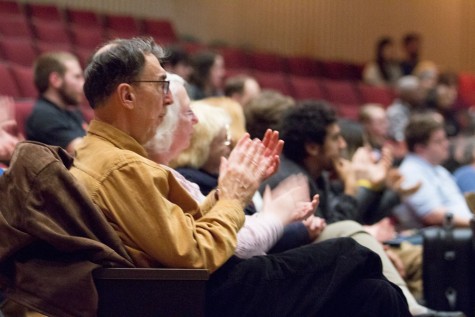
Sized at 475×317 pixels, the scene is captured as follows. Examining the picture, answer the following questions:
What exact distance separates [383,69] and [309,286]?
261 inches

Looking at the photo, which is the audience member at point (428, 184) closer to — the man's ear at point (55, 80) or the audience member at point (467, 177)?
the audience member at point (467, 177)

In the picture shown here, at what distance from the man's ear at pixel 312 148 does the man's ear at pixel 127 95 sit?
A: 1.25 m

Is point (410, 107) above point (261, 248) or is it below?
below

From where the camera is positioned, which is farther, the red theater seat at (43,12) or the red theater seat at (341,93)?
the red theater seat at (341,93)

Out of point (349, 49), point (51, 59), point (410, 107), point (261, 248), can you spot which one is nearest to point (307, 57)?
point (349, 49)

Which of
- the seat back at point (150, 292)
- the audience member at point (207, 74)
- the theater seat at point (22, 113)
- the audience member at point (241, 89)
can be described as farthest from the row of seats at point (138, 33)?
the seat back at point (150, 292)

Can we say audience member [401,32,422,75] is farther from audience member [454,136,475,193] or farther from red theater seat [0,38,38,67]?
audience member [454,136,475,193]

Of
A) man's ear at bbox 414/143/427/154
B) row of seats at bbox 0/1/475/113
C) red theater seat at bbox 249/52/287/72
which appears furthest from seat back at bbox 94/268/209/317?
red theater seat at bbox 249/52/287/72

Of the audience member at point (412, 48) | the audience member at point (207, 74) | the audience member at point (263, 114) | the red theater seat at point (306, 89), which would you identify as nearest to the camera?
the audience member at point (263, 114)

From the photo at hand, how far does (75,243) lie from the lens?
187 centimetres

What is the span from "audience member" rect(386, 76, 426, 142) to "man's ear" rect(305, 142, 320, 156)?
3.64 metres

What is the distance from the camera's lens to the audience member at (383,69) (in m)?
8.54

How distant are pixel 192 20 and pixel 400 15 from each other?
2.15m

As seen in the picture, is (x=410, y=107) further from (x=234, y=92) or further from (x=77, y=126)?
(x=77, y=126)
